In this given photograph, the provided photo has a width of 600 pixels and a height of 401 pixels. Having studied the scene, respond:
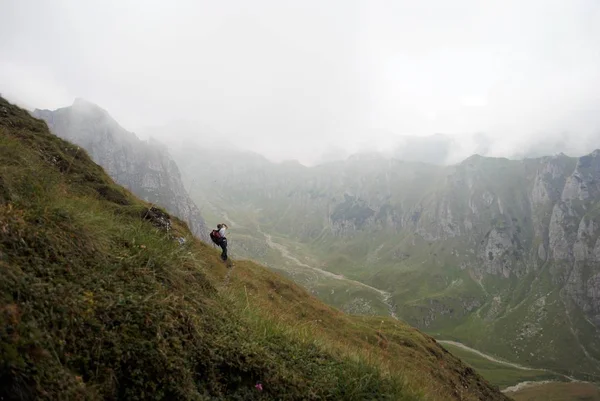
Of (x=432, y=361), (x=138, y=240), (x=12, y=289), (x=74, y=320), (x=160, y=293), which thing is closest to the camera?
(x=12, y=289)

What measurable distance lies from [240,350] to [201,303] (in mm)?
1637

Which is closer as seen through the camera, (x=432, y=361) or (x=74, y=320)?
(x=74, y=320)

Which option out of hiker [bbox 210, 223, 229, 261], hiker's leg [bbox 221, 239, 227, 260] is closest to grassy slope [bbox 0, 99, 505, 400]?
hiker [bbox 210, 223, 229, 261]

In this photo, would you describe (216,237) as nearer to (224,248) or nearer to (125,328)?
(224,248)

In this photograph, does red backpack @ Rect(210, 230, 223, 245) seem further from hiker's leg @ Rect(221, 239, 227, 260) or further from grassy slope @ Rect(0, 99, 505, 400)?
grassy slope @ Rect(0, 99, 505, 400)

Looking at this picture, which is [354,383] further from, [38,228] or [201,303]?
[38,228]

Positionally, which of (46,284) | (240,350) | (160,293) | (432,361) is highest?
(46,284)

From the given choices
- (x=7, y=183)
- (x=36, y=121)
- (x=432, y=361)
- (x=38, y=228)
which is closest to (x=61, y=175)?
(x=36, y=121)

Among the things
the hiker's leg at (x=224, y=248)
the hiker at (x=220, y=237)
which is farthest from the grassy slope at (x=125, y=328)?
the hiker's leg at (x=224, y=248)

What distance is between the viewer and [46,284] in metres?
5.71

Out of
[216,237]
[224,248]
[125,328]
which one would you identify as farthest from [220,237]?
[125,328]

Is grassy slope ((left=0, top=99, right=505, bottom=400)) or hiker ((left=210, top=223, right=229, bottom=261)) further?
hiker ((left=210, top=223, right=229, bottom=261))

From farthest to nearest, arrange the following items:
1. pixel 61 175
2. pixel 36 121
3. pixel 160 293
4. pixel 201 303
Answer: pixel 36 121 < pixel 61 175 < pixel 201 303 < pixel 160 293

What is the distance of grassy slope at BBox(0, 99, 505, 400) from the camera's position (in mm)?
5035
